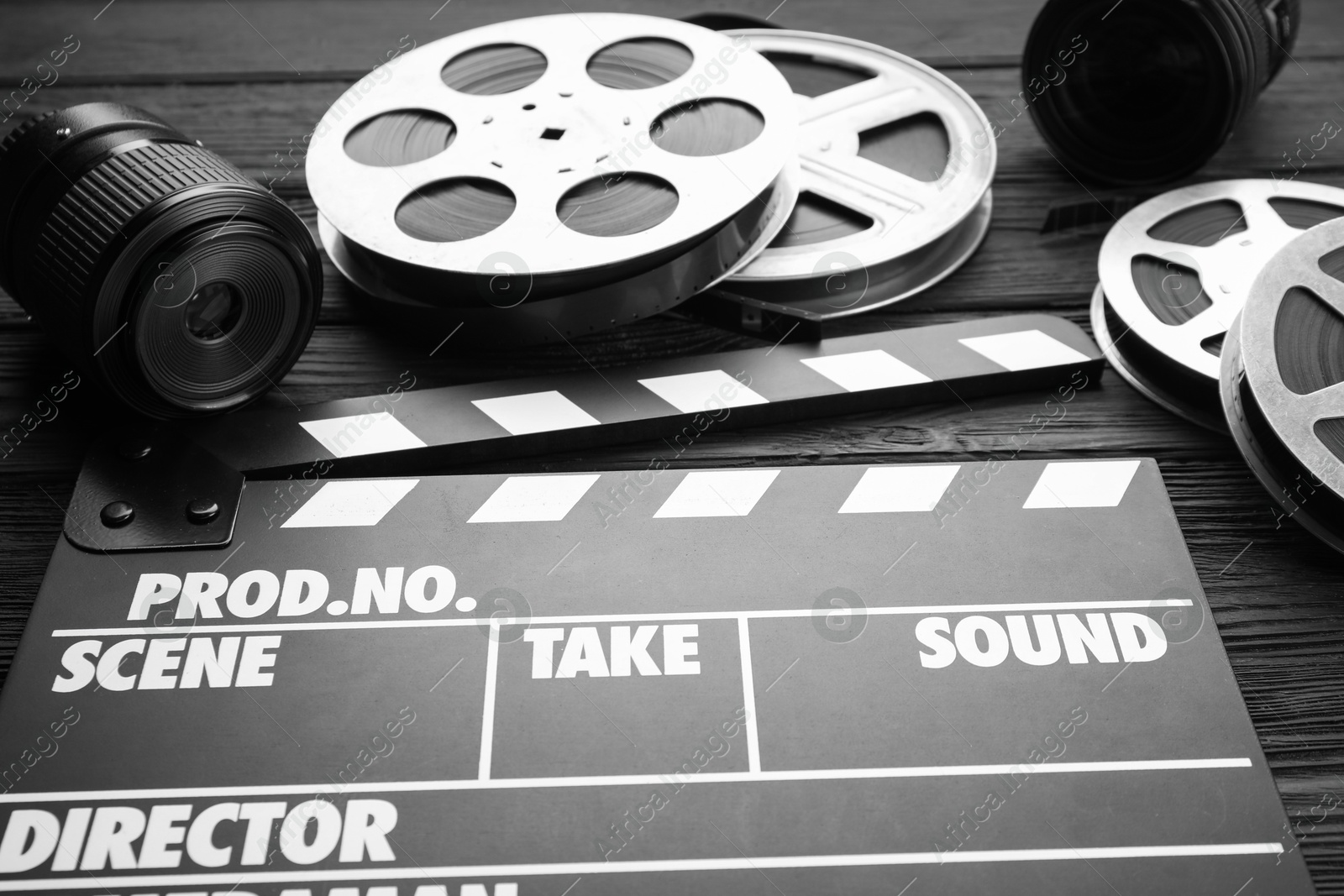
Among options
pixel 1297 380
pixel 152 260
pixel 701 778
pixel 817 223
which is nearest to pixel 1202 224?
pixel 1297 380

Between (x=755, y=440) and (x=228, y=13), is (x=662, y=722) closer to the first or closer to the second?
(x=755, y=440)

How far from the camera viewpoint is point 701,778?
94cm

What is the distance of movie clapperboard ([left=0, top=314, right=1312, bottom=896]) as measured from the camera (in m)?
0.89

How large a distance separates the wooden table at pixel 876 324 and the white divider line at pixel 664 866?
0.44 ft

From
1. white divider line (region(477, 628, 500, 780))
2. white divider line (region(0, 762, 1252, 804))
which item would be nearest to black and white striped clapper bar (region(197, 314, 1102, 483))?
white divider line (region(477, 628, 500, 780))

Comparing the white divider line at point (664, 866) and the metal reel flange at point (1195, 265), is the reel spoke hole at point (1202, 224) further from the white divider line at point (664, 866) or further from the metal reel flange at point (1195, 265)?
the white divider line at point (664, 866)

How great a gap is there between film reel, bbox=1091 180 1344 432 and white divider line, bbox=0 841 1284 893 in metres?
0.53

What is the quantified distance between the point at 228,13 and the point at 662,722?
1.50 m

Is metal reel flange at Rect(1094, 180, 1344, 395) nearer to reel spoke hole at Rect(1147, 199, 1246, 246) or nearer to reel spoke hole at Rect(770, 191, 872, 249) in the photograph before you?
reel spoke hole at Rect(1147, 199, 1246, 246)

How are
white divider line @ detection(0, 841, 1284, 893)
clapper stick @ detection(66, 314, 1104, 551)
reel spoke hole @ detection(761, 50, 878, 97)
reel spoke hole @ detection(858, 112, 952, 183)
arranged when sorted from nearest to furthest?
white divider line @ detection(0, 841, 1284, 893) → clapper stick @ detection(66, 314, 1104, 551) → reel spoke hole @ detection(858, 112, 952, 183) → reel spoke hole @ detection(761, 50, 878, 97)

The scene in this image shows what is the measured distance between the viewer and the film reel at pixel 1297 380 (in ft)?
3.57

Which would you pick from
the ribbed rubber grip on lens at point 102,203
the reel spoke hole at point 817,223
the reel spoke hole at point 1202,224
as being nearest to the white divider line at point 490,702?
the ribbed rubber grip on lens at point 102,203

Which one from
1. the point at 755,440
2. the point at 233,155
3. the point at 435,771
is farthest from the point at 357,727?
the point at 233,155

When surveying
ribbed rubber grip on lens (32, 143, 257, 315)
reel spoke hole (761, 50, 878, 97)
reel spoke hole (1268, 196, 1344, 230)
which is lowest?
reel spoke hole (1268, 196, 1344, 230)
